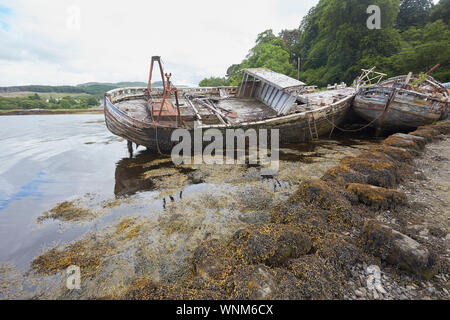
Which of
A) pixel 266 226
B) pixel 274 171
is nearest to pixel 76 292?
pixel 266 226

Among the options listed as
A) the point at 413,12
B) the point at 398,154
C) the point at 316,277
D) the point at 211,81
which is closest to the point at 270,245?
the point at 316,277

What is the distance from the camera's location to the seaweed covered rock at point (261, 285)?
2.07 metres

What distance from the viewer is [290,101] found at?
1181cm

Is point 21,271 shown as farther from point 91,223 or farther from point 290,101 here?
point 290,101

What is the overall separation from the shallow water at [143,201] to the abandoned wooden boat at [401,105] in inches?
114

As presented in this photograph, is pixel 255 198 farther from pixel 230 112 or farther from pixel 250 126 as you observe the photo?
pixel 230 112

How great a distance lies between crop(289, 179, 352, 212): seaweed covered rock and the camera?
3695mm

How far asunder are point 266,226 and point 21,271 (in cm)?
459

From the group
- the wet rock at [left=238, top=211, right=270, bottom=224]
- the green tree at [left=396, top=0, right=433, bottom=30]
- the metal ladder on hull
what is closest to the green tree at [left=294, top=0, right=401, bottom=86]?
the green tree at [left=396, top=0, right=433, bottom=30]

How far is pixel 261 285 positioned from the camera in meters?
2.14

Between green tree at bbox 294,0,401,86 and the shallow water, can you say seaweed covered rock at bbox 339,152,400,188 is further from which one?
green tree at bbox 294,0,401,86

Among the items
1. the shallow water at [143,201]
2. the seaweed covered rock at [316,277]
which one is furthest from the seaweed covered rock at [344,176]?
the seaweed covered rock at [316,277]

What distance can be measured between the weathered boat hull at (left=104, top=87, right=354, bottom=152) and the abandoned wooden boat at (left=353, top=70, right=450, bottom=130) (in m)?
1.15
